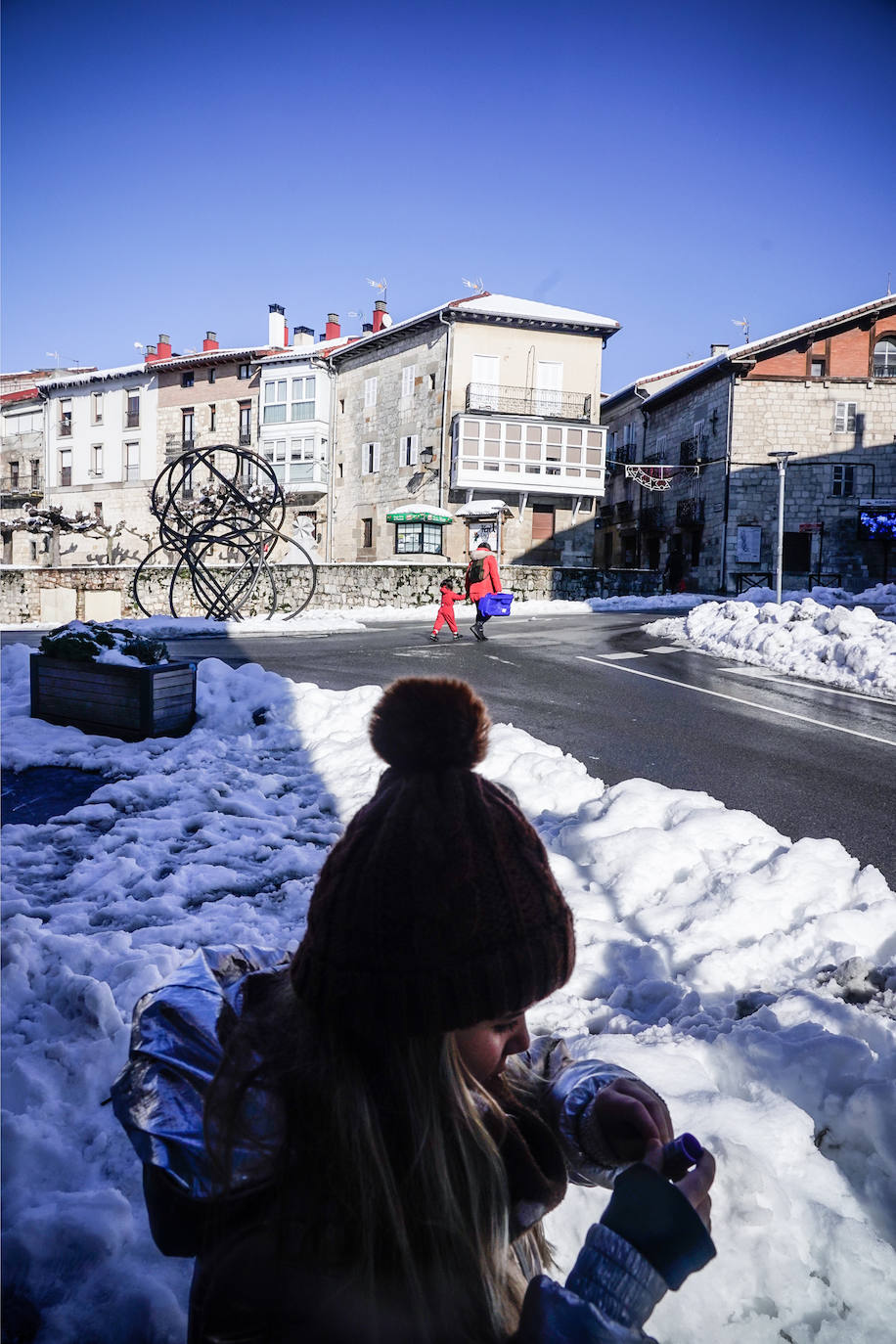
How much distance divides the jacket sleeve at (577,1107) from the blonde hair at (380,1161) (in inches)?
8.0

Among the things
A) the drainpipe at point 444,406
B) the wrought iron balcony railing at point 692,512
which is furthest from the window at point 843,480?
the drainpipe at point 444,406

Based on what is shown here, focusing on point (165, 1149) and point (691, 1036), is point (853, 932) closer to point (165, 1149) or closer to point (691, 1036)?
point (691, 1036)

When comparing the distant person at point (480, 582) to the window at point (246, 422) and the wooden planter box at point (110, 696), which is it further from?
the window at point (246, 422)

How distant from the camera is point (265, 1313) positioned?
39.4 inches

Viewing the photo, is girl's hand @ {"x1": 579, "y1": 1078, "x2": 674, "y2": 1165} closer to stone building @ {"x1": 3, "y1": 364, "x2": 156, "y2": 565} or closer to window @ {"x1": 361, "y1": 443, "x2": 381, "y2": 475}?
window @ {"x1": 361, "y1": 443, "x2": 381, "y2": 475}

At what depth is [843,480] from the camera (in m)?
31.1

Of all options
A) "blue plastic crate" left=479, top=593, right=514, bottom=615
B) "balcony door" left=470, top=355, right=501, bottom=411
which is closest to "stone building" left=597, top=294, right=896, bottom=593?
"balcony door" left=470, top=355, right=501, bottom=411

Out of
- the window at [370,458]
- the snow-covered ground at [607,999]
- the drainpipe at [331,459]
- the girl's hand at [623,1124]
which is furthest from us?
the drainpipe at [331,459]

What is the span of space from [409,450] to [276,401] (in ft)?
30.0

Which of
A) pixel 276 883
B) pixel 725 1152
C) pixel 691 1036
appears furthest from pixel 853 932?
pixel 276 883

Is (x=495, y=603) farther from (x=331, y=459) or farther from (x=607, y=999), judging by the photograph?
(x=331, y=459)

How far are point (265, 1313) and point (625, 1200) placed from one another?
17.0 inches

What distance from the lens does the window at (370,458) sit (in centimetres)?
3766

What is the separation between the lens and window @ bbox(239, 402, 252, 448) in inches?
1688
